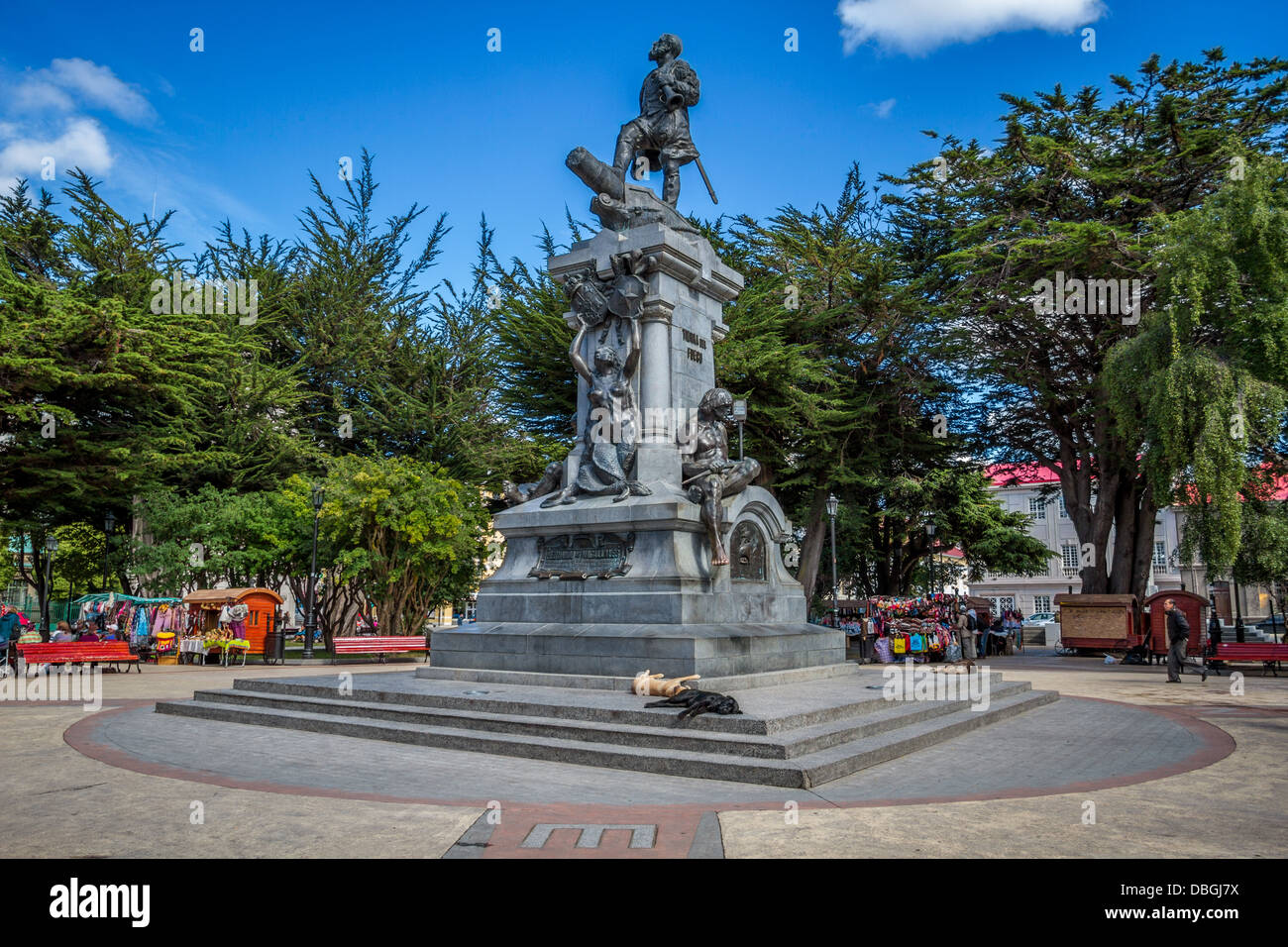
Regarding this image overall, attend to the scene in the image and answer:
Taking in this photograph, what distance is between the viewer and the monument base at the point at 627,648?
33.4 feet

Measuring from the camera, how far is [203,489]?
3097 cm

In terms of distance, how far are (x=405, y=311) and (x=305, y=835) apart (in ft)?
111

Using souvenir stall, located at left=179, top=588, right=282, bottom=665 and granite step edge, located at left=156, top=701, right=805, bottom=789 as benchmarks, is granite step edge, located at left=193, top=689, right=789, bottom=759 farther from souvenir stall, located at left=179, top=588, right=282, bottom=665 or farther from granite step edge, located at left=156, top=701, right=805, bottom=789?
souvenir stall, located at left=179, top=588, right=282, bottom=665

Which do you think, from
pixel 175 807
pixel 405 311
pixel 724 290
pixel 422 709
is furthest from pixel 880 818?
pixel 405 311

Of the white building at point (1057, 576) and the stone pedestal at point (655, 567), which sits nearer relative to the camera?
the stone pedestal at point (655, 567)

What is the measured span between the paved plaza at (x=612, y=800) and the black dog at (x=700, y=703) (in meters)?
0.92

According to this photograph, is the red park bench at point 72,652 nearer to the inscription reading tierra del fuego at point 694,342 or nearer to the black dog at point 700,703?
the inscription reading tierra del fuego at point 694,342

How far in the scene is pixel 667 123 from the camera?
14.3 metres

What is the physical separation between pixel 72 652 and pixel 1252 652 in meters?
24.6

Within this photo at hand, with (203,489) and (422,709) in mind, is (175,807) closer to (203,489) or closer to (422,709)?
(422,709)

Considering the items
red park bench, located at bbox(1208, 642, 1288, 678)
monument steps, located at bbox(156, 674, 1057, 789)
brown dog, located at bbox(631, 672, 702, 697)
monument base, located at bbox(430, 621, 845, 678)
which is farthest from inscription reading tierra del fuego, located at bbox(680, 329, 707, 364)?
red park bench, located at bbox(1208, 642, 1288, 678)

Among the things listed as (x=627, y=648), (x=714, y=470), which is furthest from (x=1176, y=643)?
(x=627, y=648)

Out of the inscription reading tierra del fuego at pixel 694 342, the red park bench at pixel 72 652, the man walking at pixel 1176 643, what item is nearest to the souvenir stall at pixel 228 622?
the red park bench at pixel 72 652

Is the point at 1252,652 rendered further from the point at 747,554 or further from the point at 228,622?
the point at 228,622
